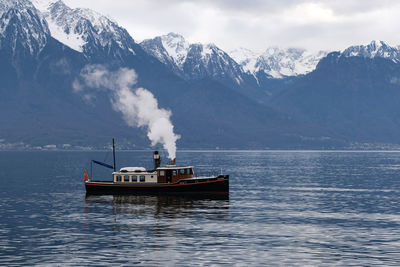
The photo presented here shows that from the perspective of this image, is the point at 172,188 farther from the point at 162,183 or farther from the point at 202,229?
the point at 202,229

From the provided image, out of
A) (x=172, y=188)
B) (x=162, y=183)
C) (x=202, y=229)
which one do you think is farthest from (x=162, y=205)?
(x=202, y=229)

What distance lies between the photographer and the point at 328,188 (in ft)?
447

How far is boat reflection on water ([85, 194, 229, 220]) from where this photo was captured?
89688 mm

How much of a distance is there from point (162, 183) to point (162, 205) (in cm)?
1606

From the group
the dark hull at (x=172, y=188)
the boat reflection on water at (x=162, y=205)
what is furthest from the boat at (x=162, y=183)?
the boat reflection on water at (x=162, y=205)

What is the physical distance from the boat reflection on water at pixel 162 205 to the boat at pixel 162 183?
1129 mm

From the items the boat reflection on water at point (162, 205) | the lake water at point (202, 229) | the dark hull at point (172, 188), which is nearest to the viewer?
the lake water at point (202, 229)

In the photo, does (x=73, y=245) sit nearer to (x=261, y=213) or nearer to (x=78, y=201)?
(x=261, y=213)

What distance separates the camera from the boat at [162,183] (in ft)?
379

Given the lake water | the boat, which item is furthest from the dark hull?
the lake water

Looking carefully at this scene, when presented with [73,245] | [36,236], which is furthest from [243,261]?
[36,236]

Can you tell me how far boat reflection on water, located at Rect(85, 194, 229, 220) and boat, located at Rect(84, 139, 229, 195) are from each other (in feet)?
3.70

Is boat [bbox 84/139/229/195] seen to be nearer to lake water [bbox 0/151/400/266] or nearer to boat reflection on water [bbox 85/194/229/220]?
boat reflection on water [bbox 85/194/229/220]

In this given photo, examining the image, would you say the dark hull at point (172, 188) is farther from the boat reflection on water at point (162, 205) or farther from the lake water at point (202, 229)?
the lake water at point (202, 229)
